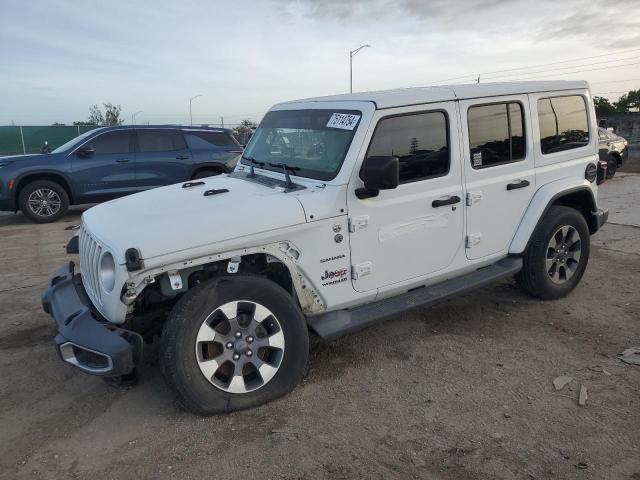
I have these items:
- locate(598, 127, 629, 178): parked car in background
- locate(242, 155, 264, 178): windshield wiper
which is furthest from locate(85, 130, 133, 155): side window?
locate(598, 127, 629, 178): parked car in background

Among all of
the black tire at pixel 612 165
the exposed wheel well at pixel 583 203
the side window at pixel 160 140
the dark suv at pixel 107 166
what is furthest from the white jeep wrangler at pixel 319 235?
the black tire at pixel 612 165

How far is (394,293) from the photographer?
3.89m

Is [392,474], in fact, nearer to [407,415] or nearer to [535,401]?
[407,415]

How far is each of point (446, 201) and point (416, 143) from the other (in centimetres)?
49

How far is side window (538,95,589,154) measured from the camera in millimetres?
4645

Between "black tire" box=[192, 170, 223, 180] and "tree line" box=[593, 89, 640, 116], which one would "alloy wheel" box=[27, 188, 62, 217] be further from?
"tree line" box=[593, 89, 640, 116]

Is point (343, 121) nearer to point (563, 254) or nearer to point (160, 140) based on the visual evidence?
point (563, 254)

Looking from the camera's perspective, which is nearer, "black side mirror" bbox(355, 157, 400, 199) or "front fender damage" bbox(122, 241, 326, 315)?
"front fender damage" bbox(122, 241, 326, 315)

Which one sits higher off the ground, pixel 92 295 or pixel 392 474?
pixel 92 295

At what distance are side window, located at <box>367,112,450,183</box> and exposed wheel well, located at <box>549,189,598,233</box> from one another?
160 cm

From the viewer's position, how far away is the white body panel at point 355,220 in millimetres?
3076

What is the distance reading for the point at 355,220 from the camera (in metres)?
3.53

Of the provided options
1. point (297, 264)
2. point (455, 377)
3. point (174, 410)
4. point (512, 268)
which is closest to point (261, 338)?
point (297, 264)

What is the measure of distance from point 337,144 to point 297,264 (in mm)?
940
